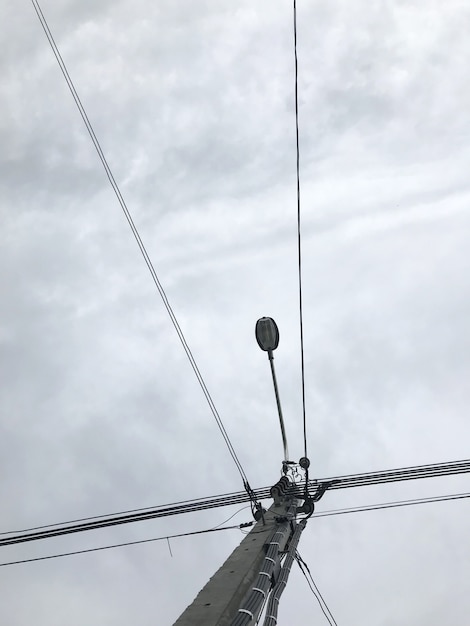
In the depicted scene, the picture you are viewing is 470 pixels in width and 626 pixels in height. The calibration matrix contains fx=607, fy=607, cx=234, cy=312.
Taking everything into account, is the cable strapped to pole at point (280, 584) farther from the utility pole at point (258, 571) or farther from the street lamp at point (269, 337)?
the street lamp at point (269, 337)

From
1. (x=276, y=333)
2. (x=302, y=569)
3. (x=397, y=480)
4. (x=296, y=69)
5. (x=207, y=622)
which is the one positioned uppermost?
(x=296, y=69)

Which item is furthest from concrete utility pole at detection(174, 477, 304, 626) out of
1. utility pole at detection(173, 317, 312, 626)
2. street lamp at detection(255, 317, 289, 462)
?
street lamp at detection(255, 317, 289, 462)

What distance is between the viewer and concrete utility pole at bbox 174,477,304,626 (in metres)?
5.66

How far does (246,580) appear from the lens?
21.2 ft

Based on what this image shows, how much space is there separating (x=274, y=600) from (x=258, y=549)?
2.31 ft

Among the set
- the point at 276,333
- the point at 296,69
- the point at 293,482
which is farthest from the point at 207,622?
the point at 296,69

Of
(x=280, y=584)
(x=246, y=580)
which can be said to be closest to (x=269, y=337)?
(x=280, y=584)

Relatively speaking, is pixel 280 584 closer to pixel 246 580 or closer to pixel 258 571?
pixel 258 571

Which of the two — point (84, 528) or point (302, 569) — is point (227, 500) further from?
point (84, 528)

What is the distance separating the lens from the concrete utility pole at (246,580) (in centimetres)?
566

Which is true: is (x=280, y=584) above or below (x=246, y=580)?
above

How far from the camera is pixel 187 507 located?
38.0 feet

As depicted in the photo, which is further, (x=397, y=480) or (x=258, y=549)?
(x=397, y=480)

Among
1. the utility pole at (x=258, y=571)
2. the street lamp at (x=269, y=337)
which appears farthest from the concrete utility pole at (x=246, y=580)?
the street lamp at (x=269, y=337)
